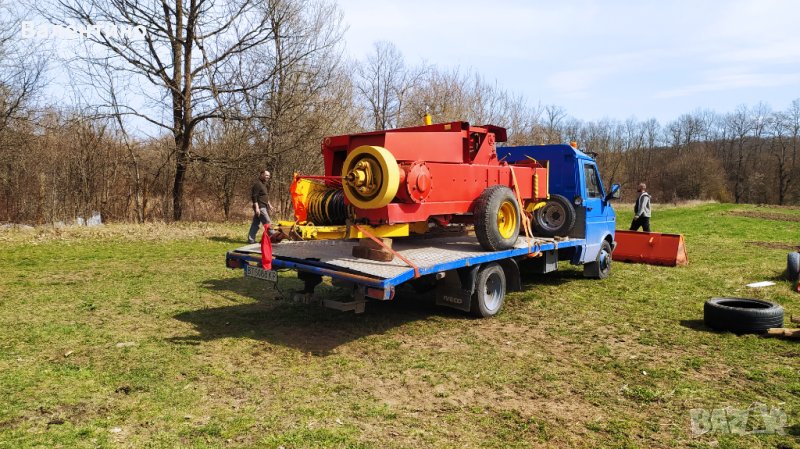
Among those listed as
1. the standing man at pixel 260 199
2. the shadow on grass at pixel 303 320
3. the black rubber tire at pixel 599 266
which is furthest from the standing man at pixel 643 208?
the standing man at pixel 260 199

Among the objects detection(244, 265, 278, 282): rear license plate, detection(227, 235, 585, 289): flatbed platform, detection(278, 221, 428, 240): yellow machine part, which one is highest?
detection(278, 221, 428, 240): yellow machine part

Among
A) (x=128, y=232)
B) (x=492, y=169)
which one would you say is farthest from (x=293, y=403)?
(x=128, y=232)

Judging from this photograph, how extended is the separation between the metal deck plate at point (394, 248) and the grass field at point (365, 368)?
85cm

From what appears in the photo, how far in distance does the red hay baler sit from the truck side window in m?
1.78

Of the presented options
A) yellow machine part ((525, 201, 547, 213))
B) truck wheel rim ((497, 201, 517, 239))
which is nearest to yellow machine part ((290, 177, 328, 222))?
truck wheel rim ((497, 201, 517, 239))

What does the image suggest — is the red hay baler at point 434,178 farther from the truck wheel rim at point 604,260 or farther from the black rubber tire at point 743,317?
the truck wheel rim at point 604,260

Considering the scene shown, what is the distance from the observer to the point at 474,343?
5.68 metres

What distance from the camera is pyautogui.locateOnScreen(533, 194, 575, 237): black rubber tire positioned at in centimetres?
877

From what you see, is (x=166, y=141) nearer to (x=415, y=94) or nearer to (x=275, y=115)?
(x=275, y=115)

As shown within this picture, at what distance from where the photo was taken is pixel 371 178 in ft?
18.7

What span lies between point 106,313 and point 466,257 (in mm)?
4442

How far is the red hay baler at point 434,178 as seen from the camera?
5.73 meters

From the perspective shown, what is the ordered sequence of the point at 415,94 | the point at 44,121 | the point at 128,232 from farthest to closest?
the point at 415,94, the point at 44,121, the point at 128,232

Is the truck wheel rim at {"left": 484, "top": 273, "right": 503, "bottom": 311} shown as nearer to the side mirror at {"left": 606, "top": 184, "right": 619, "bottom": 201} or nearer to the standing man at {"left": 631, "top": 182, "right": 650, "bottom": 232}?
the side mirror at {"left": 606, "top": 184, "right": 619, "bottom": 201}
